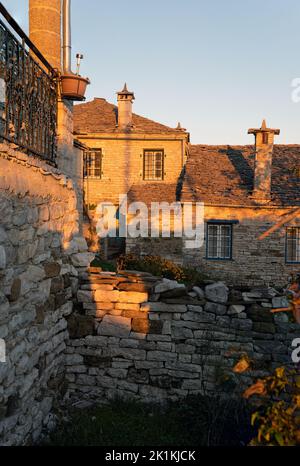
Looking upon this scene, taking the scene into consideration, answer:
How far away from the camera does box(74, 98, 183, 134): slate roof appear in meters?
19.0

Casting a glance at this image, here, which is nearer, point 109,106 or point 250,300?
point 250,300

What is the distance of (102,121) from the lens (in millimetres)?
19734

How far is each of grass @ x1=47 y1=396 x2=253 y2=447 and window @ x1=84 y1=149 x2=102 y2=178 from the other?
14.8 metres

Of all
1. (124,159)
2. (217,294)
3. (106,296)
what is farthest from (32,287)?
(124,159)

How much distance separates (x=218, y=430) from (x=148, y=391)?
4.06 feet

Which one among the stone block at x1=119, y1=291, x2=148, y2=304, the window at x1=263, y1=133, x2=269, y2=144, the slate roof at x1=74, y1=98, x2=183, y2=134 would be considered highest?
the slate roof at x1=74, y1=98, x2=183, y2=134

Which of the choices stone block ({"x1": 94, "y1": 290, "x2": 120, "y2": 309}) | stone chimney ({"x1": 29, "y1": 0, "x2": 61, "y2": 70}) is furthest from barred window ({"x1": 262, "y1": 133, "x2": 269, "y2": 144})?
stone block ({"x1": 94, "y1": 290, "x2": 120, "y2": 309})

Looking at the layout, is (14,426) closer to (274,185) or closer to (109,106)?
(274,185)

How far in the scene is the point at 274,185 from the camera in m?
16.3

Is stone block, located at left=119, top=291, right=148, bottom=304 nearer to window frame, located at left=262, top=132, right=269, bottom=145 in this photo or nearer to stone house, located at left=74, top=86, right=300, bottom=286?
stone house, located at left=74, top=86, right=300, bottom=286

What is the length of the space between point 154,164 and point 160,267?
23.0 feet

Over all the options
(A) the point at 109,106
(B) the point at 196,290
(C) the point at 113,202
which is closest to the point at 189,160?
(C) the point at 113,202

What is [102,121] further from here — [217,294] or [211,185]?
[217,294]

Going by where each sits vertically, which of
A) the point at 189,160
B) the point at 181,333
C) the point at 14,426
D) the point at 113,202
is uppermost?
the point at 189,160
